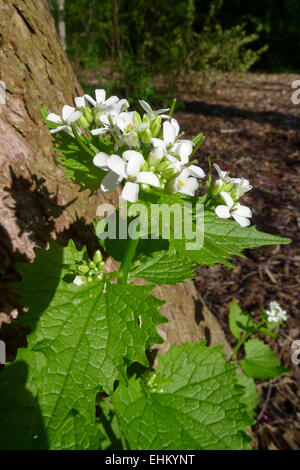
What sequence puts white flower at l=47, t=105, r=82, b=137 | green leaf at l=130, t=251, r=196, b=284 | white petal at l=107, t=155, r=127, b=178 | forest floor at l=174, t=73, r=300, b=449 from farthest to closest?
forest floor at l=174, t=73, r=300, b=449 → green leaf at l=130, t=251, r=196, b=284 → white flower at l=47, t=105, r=82, b=137 → white petal at l=107, t=155, r=127, b=178

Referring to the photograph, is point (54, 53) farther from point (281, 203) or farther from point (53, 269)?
point (281, 203)

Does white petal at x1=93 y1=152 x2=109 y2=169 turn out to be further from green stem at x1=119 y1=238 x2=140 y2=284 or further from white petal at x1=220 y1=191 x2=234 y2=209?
white petal at x1=220 y1=191 x2=234 y2=209

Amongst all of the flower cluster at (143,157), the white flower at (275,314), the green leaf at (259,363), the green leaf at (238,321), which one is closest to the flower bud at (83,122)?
the flower cluster at (143,157)

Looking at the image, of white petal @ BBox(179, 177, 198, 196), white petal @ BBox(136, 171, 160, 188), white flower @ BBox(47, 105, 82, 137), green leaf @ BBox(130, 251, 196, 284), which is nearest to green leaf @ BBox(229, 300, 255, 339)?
green leaf @ BBox(130, 251, 196, 284)

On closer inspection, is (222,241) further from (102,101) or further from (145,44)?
(145,44)

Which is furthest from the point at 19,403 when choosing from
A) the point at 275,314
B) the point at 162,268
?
the point at 275,314

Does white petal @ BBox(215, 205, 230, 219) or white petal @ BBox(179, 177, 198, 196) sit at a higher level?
white petal @ BBox(179, 177, 198, 196)

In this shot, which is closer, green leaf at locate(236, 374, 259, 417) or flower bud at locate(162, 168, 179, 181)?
flower bud at locate(162, 168, 179, 181)
